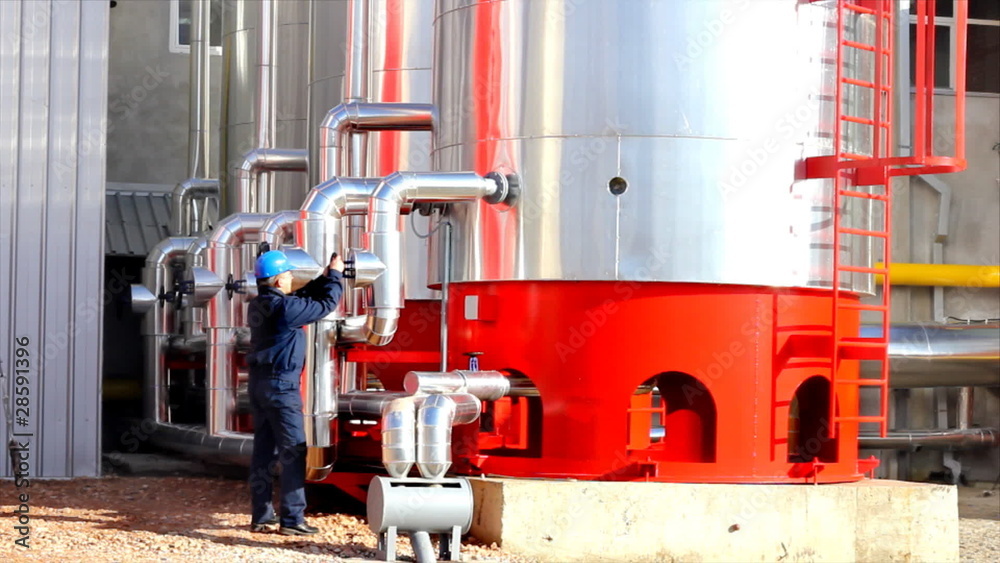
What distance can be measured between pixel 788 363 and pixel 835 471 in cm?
84

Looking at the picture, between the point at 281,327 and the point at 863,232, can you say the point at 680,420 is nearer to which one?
the point at 863,232

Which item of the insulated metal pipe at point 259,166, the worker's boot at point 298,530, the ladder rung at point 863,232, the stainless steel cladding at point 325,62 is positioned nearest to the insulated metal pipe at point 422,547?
the worker's boot at point 298,530

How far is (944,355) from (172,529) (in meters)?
8.19

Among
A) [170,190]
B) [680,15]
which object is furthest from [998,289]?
[170,190]

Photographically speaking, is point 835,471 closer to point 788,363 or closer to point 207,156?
point 788,363

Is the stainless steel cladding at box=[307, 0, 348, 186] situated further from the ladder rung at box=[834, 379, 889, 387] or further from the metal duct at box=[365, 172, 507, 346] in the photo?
the ladder rung at box=[834, 379, 889, 387]

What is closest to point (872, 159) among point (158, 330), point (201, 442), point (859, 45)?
point (859, 45)

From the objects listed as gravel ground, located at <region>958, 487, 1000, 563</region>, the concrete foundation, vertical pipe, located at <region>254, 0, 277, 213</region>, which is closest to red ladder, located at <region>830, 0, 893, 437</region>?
the concrete foundation

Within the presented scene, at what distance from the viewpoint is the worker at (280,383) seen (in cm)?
911

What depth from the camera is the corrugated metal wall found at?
12.7 meters

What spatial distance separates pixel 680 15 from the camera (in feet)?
31.8

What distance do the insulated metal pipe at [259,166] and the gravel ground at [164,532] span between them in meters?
2.99

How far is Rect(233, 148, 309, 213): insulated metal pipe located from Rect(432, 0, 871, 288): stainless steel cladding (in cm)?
410

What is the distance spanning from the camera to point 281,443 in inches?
358
